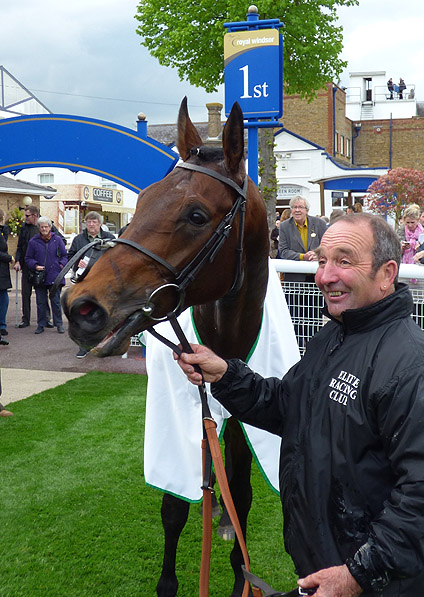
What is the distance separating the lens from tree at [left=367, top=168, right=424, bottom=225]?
1813 centimetres

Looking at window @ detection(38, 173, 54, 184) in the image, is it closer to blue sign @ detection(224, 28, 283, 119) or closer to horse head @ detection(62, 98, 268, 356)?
blue sign @ detection(224, 28, 283, 119)

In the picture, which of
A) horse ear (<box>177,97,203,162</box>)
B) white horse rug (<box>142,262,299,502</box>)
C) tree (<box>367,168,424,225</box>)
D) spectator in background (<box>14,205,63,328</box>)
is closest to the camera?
horse ear (<box>177,97,203,162</box>)

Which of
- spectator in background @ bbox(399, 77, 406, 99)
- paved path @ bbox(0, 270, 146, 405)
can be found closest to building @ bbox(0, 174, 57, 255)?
paved path @ bbox(0, 270, 146, 405)

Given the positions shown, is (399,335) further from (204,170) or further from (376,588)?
(204,170)

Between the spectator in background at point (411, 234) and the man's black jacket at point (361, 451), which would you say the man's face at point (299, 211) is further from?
the man's black jacket at point (361, 451)

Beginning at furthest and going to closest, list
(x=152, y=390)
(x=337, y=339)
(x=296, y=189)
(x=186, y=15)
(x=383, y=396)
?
(x=296, y=189)
(x=186, y=15)
(x=152, y=390)
(x=337, y=339)
(x=383, y=396)

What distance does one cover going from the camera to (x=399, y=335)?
5.13 ft

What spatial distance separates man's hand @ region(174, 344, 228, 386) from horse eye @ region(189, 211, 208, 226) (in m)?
0.44

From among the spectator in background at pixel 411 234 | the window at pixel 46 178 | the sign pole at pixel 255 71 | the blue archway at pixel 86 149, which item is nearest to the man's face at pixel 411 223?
the spectator in background at pixel 411 234

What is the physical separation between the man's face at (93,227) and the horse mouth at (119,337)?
6.10 metres

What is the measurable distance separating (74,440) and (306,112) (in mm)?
29901

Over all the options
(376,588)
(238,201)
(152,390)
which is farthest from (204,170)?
(376,588)

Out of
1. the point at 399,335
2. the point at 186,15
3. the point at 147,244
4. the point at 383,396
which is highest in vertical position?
the point at 186,15

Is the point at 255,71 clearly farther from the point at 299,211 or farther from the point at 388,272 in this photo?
the point at 388,272
